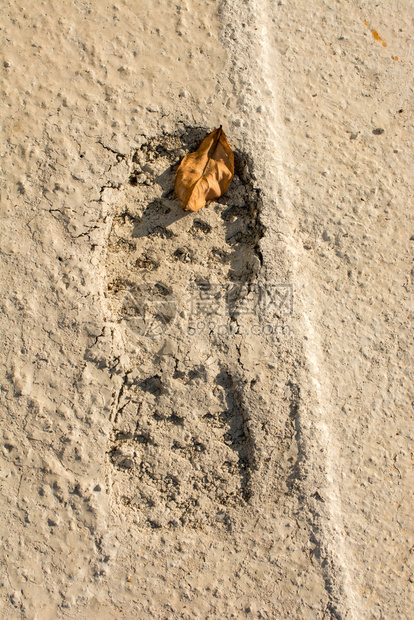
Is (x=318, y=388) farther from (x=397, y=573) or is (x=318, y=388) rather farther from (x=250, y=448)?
(x=397, y=573)
